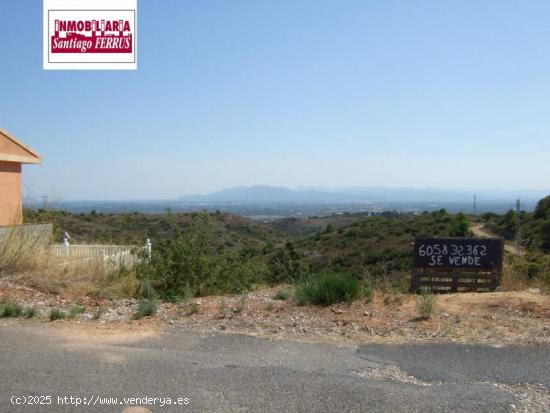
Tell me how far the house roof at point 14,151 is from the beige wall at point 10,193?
24cm

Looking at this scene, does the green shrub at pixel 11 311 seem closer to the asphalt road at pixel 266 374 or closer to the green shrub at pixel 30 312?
the green shrub at pixel 30 312

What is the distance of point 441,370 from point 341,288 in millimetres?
3311

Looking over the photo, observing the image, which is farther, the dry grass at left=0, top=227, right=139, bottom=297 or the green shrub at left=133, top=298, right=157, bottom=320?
the dry grass at left=0, top=227, right=139, bottom=297

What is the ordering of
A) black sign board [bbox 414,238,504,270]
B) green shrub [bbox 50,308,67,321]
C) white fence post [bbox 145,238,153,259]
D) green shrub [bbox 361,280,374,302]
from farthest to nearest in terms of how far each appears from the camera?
white fence post [bbox 145,238,153,259] < black sign board [bbox 414,238,504,270] < green shrub [bbox 361,280,374,302] < green shrub [bbox 50,308,67,321]

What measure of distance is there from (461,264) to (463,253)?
19 centimetres

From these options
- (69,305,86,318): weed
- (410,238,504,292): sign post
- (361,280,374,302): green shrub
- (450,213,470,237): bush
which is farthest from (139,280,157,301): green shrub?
(450,213,470,237): bush

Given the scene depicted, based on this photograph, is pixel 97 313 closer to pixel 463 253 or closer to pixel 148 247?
pixel 148 247

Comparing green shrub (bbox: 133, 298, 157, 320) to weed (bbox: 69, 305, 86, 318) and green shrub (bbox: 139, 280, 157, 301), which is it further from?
green shrub (bbox: 139, 280, 157, 301)

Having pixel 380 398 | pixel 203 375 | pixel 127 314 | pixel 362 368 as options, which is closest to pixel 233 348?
pixel 203 375

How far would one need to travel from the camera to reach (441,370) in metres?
5.47

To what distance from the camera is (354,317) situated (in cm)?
774

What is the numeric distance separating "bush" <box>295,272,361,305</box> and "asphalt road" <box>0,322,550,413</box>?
86.1 inches

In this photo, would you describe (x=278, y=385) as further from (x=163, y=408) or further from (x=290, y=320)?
(x=290, y=320)

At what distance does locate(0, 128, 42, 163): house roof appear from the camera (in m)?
17.0
